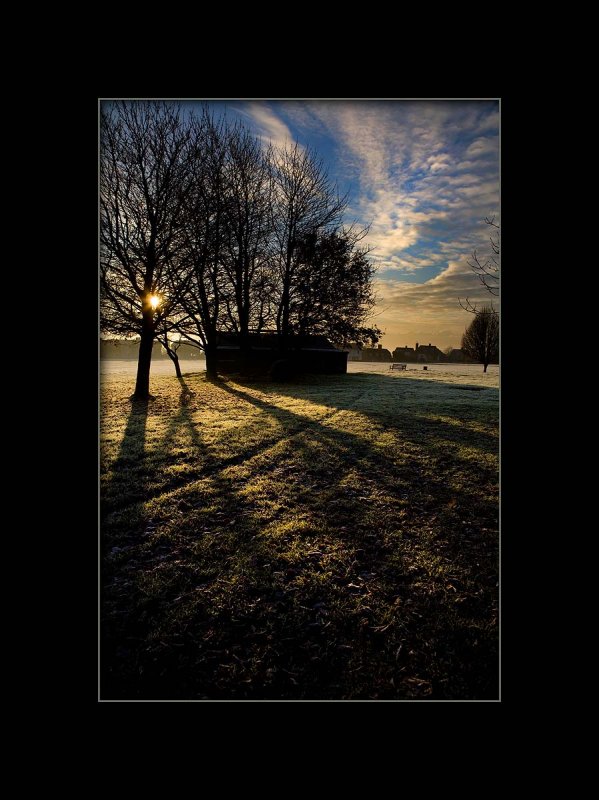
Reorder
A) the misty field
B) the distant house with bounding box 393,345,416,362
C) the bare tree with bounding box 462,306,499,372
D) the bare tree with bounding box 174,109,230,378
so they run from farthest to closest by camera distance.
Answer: the distant house with bounding box 393,345,416,362
the bare tree with bounding box 174,109,230,378
the bare tree with bounding box 462,306,499,372
the misty field

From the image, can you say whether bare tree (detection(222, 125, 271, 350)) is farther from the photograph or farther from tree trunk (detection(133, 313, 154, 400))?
tree trunk (detection(133, 313, 154, 400))

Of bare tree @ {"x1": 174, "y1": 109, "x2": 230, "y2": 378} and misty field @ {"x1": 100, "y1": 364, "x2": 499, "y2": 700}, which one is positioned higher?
bare tree @ {"x1": 174, "y1": 109, "x2": 230, "y2": 378}

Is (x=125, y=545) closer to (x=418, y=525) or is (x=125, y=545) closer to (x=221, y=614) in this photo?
(x=221, y=614)

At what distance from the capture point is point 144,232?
8.34 m

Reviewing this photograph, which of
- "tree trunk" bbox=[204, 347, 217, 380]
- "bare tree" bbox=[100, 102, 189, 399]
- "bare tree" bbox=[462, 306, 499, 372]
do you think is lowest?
"bare tree" bbox=[462, 306, 499, 372]

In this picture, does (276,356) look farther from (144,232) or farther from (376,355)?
(376,355)

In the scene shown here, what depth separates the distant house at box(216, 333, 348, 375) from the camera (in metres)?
21.7

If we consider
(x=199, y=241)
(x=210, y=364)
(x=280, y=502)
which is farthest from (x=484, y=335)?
(x=210, y=364)

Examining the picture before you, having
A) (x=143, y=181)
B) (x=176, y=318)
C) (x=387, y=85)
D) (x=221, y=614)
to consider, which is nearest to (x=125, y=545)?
(x=221, y=614)

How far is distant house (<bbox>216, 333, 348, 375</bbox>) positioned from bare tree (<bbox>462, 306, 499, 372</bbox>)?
16.3 m

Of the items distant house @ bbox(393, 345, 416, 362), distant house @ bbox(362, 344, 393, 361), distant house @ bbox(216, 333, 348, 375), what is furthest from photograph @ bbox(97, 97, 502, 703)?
distant house @ bbox(362, 344, 393, 361)

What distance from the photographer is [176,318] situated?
448 inches

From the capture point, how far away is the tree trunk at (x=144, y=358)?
9.58m
